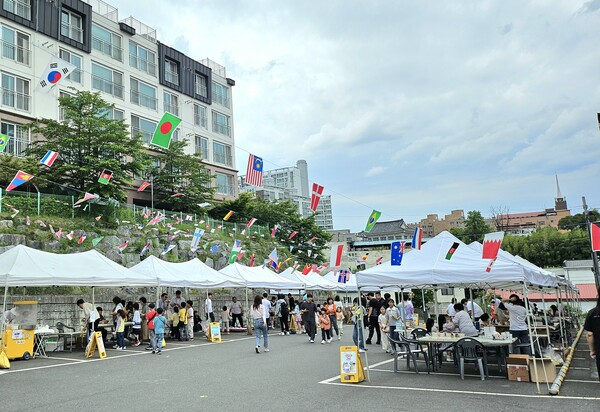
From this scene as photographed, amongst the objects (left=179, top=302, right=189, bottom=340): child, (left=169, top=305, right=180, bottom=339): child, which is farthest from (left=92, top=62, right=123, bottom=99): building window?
(left=179, top=302, right=189, bottom=340): child

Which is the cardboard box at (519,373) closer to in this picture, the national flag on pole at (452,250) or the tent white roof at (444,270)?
the tent white roof at (444,270)

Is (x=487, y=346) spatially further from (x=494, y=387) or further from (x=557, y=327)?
(x=557, y=327)

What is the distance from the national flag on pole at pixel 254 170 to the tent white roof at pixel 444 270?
10879 millimetres

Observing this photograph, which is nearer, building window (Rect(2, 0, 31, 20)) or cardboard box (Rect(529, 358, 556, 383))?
cardboard box (Rect(529, 358, 556, 383))

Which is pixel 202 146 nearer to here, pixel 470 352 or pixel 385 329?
pixel 385 329

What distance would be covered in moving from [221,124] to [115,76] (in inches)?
469

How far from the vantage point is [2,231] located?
869 inches

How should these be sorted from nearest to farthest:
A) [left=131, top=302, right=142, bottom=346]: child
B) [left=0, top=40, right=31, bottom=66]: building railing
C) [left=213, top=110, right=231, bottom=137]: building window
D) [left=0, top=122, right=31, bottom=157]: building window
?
[left=131, top=302, right=142, bottom=346]: child, [left=0, top=122, right=31, bottom=157]: building window, [left=0, top=40, right=31, bottom=66]: building railing, [left=213, top=110, right=231, bottom=137]: building window

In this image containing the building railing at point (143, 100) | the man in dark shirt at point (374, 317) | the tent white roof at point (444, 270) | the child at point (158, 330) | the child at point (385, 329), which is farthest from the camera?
the building railing at point (143, 100)

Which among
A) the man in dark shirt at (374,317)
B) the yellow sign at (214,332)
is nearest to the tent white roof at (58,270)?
the yellow sign at (214,332)

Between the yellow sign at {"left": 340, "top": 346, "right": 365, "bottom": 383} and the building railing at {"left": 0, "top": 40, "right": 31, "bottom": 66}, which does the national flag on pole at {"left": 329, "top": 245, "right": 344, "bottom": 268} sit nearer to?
the yellow sign at {"left": 340, "top": 346, "right": 365, "bottom": 383}

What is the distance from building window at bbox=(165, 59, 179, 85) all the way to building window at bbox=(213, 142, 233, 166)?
654 centimetres

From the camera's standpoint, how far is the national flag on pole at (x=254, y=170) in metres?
22.0

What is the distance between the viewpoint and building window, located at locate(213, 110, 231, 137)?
44656 mm
